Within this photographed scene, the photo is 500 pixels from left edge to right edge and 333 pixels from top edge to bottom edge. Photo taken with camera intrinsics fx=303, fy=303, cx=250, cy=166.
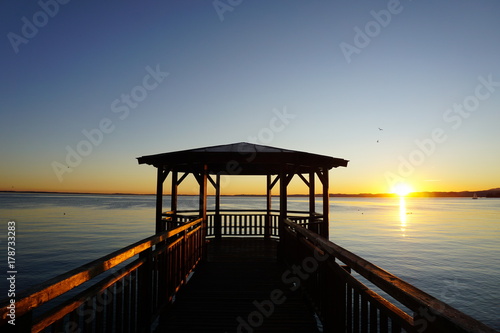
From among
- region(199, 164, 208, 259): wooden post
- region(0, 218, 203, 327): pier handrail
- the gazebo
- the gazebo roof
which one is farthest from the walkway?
the gazebo roof

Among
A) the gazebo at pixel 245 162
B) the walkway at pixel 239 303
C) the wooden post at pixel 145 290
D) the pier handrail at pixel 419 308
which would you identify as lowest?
the walkway at pixel 239 303

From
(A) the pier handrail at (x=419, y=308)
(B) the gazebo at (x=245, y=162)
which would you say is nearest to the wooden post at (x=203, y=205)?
(B) the gazebo at (x=245, y=162)

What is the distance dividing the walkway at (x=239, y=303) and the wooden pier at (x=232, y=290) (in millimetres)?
17

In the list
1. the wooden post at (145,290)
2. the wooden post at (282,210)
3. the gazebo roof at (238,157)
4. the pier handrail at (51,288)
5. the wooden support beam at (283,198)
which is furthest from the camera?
the wooden support beam at (283,198)

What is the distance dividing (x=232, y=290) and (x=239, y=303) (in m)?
0.70

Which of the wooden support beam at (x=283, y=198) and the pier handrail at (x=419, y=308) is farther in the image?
the wooden support beam at (x=283, y=198)

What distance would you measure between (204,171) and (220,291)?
3.87m

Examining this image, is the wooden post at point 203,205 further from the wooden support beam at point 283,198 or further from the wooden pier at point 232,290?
the wooden support beam at point 283,198

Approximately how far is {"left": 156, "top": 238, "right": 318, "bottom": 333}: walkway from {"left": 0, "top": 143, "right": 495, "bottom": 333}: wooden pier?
0.02 meters

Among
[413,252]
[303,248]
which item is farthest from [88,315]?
[413,252]

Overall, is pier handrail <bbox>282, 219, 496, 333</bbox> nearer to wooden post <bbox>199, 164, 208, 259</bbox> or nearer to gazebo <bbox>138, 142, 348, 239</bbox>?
gazebo <bbox>138, 142, 348, 239</bbox>

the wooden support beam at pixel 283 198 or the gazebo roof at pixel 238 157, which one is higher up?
the gazebo roof at pixel 238 157

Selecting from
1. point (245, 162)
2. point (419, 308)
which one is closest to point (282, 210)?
point (245, 162)

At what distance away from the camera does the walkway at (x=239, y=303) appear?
4301mm
